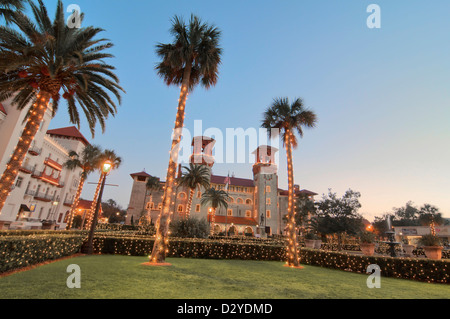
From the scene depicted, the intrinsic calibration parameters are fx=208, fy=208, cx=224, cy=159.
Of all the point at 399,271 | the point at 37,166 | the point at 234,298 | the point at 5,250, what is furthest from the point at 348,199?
the point at 37,166

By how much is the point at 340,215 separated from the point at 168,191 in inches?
1500

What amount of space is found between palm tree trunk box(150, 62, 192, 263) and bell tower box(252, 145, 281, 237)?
1732 inches

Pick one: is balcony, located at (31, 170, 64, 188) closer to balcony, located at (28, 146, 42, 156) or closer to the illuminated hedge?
balcony, located at (28, 146, 42, 156)

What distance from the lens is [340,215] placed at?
39.1 m

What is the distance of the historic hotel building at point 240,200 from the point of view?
171 feet

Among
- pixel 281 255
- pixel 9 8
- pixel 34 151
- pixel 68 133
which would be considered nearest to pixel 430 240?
pixel 281 255

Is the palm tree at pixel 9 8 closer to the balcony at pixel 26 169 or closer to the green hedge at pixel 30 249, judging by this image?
the green hedge at pixel 30 249

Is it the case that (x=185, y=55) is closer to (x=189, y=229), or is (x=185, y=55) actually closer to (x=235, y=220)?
(x=189, y=229)

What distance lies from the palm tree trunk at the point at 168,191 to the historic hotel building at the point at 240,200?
38.1m

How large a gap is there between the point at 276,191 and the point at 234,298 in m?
52.9

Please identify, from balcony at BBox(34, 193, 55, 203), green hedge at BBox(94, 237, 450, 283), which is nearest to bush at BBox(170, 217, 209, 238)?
green hedge at BBox(94, 237, 450, 283)

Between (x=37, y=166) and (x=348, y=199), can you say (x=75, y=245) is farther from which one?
(x=348, y=199)

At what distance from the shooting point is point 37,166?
113ft
